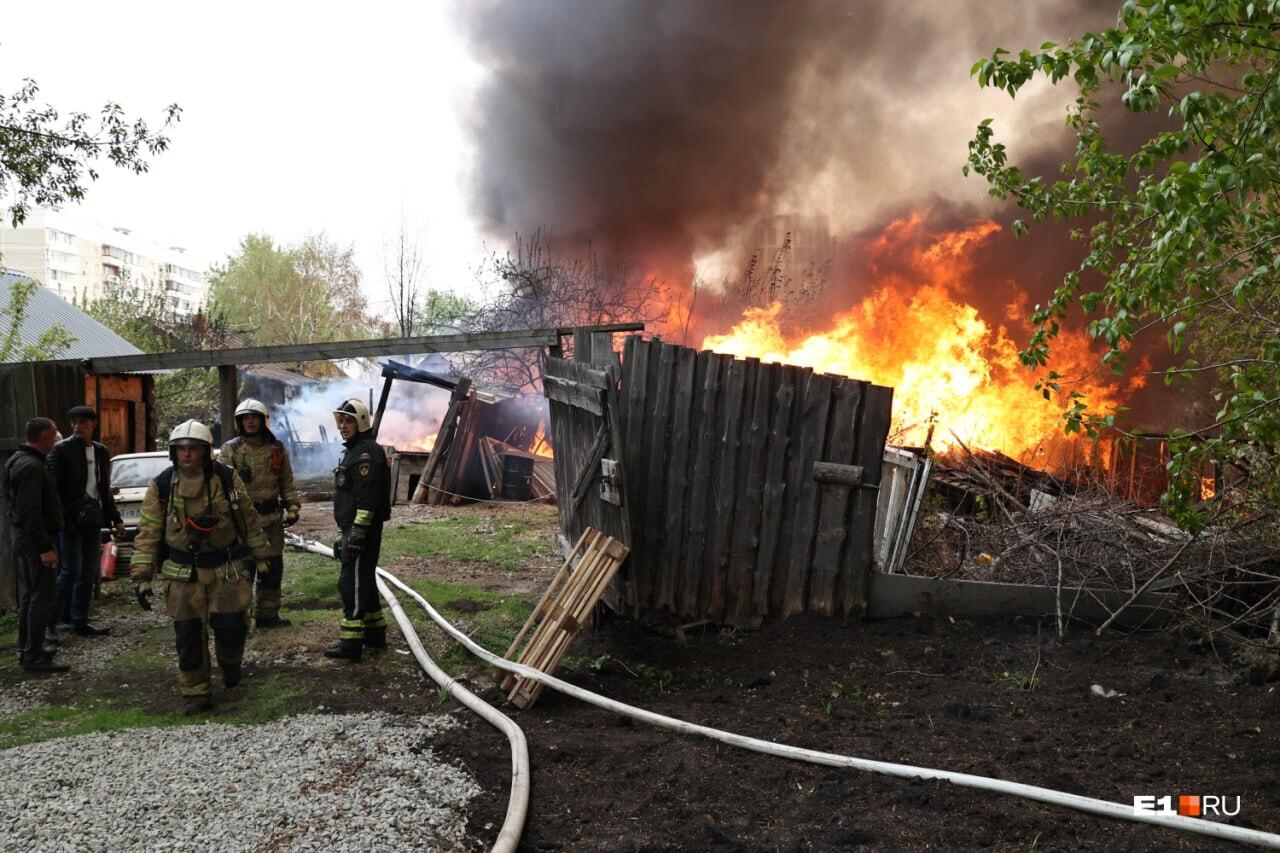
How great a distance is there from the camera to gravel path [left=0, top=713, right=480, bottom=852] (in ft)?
11.5

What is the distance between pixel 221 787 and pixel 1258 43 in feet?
17.7

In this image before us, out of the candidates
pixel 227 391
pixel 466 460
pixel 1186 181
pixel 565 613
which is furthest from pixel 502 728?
pixel 466 460

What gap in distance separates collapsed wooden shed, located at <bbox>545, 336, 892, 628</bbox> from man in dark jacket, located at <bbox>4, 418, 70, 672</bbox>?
3.90 m

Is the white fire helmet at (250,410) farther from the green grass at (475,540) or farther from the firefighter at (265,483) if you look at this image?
the green grass at (475,540)

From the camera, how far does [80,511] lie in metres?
6.86

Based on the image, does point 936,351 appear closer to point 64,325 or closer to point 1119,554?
point 1119,554

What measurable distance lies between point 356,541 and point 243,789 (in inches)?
93.2

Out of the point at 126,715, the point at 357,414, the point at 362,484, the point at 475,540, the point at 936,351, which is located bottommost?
the point at 475,540

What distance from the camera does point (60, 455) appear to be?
22.1 feet

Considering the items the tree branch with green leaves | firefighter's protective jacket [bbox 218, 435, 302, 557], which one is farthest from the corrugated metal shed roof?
the tree branch with green leaves

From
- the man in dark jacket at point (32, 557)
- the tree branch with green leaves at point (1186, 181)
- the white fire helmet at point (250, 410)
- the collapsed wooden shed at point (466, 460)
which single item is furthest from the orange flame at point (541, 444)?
the tree branch with green leaves at point (1186, 181)

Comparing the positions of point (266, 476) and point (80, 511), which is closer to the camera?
point (80, 511)

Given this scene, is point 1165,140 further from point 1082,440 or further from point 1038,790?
point 1082,440

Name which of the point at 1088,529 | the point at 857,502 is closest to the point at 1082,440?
the point at 1088,529
